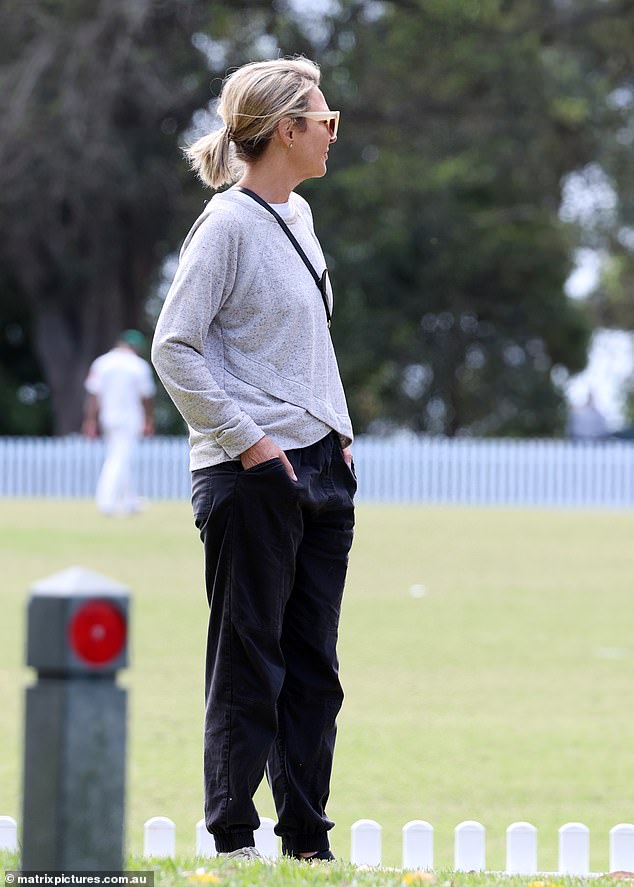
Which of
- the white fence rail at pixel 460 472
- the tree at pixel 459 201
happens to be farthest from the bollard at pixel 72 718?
the tree at pixel 459 201

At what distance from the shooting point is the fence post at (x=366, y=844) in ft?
14.4

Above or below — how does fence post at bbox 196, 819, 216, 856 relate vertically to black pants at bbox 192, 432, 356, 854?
A: below

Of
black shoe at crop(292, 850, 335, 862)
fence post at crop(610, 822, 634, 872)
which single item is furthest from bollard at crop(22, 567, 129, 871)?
fence post at crop(610, 822, 634, 872)

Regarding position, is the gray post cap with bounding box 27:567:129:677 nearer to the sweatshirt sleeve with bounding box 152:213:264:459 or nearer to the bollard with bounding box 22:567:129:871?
the bollard with bounding box 22:567:129:871

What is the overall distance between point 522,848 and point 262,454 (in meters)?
1.42

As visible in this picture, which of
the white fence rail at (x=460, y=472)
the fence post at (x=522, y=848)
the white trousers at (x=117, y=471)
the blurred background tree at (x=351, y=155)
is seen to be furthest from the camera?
the blurred background tree at (x=351, y=155)

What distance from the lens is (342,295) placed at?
125 ft

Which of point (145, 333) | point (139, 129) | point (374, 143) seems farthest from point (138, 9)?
point (145, 333)

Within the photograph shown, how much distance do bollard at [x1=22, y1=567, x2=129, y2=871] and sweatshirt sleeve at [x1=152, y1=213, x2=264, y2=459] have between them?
4.95ft

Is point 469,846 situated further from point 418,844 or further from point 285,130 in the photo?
point 285,130

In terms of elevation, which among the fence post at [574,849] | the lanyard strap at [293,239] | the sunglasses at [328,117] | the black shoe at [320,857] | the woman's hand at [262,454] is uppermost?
the sunglasses at [328,117]

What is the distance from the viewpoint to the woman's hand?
12.5ft

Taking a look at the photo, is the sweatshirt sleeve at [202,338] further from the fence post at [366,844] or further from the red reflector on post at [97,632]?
the red reflector on post at [97,632]

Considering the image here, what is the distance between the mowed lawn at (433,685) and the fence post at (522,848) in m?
0.59
